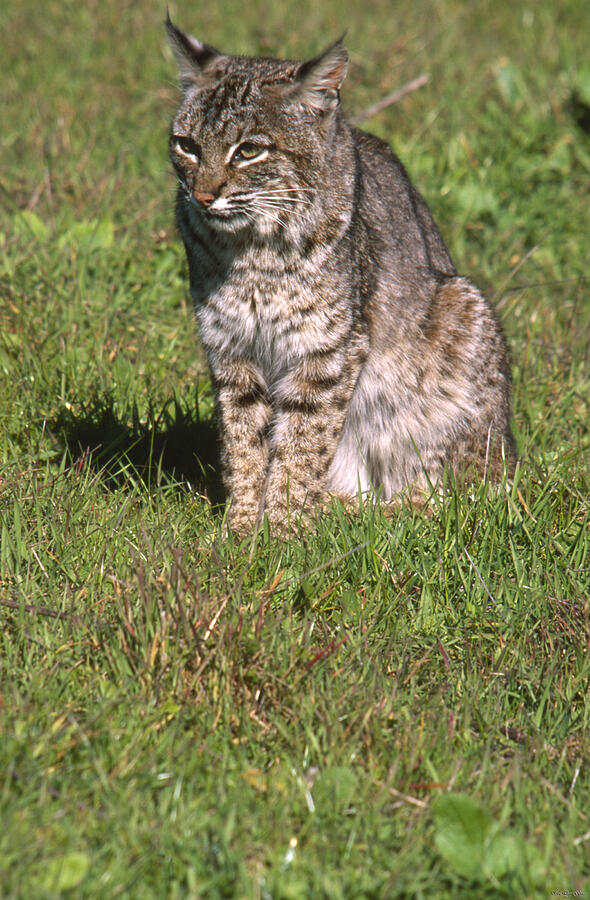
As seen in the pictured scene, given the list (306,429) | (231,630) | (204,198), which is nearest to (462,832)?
(231,630)

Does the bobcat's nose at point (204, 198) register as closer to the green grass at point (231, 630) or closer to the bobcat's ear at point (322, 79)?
the bobcat's ear at point (322, 79)

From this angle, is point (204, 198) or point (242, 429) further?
point (242, 429)

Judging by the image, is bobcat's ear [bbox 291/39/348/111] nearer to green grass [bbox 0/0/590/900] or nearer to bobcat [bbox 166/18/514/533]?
bobcat [bbox 166/18/514/533]

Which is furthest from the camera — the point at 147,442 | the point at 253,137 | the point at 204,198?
the point at 147,442

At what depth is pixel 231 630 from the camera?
2.53 m

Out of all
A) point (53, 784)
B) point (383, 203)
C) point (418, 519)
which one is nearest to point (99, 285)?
point (383, 203)

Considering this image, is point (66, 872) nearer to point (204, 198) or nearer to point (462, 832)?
point (462, 832)

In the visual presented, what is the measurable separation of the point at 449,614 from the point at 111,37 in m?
5.64

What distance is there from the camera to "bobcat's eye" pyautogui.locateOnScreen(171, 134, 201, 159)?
3312 mm

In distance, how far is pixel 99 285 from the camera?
473 centimetres

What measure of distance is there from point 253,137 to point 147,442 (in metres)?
1.25

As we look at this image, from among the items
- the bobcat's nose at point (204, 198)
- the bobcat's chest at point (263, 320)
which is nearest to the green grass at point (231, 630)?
the bobcat's chest at point (263, 320)

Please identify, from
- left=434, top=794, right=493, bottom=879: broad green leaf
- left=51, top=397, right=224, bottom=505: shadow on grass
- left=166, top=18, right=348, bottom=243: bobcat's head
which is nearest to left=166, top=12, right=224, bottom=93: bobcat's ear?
left=166, top=18, right=348, bottom=243: bobcat's head

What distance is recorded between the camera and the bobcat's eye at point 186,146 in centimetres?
331
